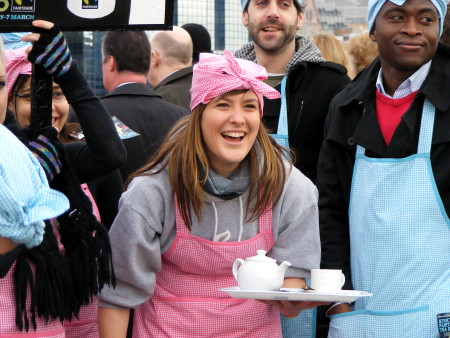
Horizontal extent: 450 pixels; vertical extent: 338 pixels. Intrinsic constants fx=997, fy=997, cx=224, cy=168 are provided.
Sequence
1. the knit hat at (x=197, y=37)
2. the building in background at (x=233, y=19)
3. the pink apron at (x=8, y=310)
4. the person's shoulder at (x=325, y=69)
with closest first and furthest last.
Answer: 1. the pink apron at (x=8, y=310)
2. the person's shoulder at (x=325, y=69)
3. the knit hat at (x=197, y=37)
4. the building in background at (x=233, y=19)

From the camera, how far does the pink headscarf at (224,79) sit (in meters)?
3.70

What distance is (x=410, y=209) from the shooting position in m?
3.85

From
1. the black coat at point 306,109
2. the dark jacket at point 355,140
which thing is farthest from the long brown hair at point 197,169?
the black coat at point 306,109

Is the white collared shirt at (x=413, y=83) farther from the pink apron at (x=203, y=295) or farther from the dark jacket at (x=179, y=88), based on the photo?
the dark jacket at (x=179, y=88)

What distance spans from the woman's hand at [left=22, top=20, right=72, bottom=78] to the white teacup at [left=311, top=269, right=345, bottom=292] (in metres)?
1.19

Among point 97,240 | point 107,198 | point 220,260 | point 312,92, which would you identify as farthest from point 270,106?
point 97,240

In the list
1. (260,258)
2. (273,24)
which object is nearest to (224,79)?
(260,258)

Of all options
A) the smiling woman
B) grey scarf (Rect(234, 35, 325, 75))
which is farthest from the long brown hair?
Answer: grey scarf (Rect(234, 35, 325, 75))

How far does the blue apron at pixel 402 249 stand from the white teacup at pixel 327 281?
1.18 ft

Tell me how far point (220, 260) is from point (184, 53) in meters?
3.33

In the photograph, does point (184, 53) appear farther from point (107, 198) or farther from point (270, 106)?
point (107, 198)

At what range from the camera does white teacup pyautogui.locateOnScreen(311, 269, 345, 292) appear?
3.57 metres

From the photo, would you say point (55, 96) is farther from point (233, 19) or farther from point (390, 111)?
point (233, 19)

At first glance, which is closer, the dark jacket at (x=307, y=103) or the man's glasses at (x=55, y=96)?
the man's glasses at (x=55, y=96)
